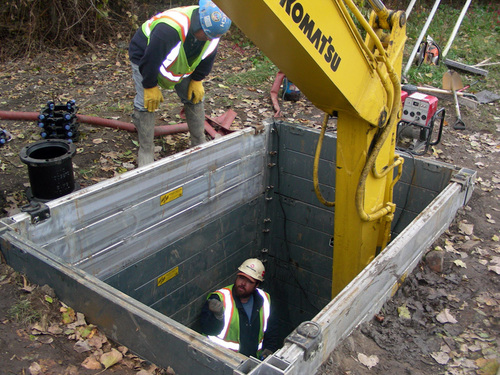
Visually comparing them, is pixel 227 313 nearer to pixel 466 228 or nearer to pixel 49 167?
pixel 49 167

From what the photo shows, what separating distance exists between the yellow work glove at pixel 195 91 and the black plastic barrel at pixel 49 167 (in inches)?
66.7

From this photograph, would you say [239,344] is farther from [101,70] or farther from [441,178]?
[101,70]

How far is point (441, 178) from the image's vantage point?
5473mm

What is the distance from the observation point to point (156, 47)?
203 inches

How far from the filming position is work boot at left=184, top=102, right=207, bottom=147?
6344 mm

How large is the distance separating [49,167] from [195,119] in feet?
7.01

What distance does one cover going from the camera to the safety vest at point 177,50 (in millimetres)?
5219

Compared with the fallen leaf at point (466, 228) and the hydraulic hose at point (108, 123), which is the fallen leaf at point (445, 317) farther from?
the hydraulic hose at point (108, 123)

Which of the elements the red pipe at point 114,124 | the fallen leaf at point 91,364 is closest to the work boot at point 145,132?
the red pipe at point 114,124

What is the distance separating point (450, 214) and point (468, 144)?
3554mm

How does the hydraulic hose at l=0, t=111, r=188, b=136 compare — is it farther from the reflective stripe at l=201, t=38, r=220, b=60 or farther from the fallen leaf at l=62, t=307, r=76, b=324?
the fallen leaf at l=62, t=307, r=76, b=324

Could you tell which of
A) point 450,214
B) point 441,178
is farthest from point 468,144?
point 450,214

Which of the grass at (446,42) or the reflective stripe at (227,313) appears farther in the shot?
the grass at (446,42)

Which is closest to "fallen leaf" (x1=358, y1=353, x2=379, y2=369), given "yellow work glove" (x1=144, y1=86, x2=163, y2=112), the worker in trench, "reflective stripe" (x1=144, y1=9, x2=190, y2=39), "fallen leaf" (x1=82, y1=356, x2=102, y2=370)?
"fallen leaf" (x1=82, y1=356, x2=102, y2=370)
